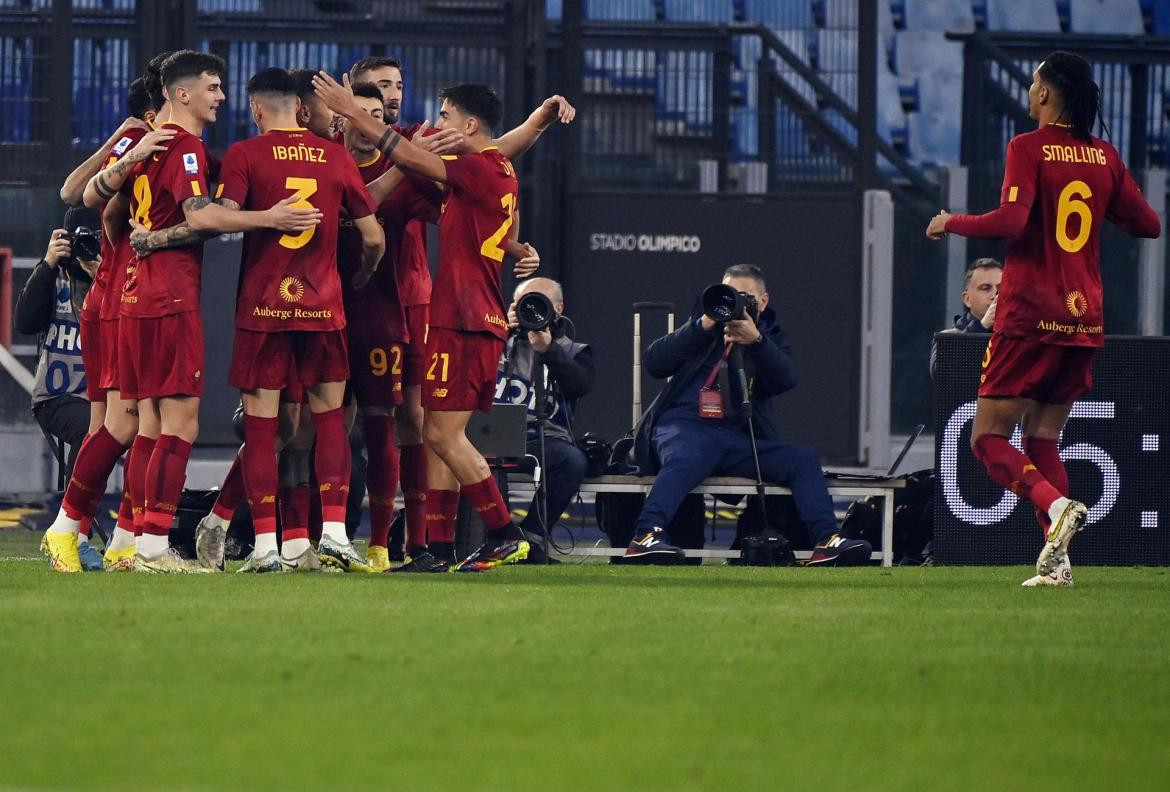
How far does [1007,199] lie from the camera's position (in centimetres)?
732

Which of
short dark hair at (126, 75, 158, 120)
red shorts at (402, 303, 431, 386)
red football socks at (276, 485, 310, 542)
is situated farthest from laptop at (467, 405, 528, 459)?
short dark hair at (126, 75, 158, 120)

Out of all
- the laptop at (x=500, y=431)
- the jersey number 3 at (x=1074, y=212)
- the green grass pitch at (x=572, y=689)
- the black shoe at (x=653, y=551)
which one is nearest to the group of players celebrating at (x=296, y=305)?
the laptop at (x=500, y=431)

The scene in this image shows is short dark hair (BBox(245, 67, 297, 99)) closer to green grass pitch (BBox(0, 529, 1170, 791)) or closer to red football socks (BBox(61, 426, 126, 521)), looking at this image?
red football socks (BBox(61, 426, 126, 521))

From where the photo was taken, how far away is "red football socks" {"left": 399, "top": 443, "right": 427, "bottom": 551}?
8469 mm

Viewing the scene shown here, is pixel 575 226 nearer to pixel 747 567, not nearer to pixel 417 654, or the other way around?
pixel 747 567

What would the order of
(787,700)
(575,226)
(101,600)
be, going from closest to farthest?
(787,700)
(101,600)
(575,226)

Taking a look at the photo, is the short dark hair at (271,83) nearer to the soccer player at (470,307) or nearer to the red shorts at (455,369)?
the soccer player at (470,307)

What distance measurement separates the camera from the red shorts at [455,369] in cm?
770

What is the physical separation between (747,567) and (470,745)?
17.3 feet

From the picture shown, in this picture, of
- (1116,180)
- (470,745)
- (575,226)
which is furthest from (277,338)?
(575,226)

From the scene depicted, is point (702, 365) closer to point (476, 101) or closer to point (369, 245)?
point (476, 101)

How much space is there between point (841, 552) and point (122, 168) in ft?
12.5

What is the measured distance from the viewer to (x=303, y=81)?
25.7 ft

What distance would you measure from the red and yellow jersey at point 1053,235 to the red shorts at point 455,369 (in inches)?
74.2
